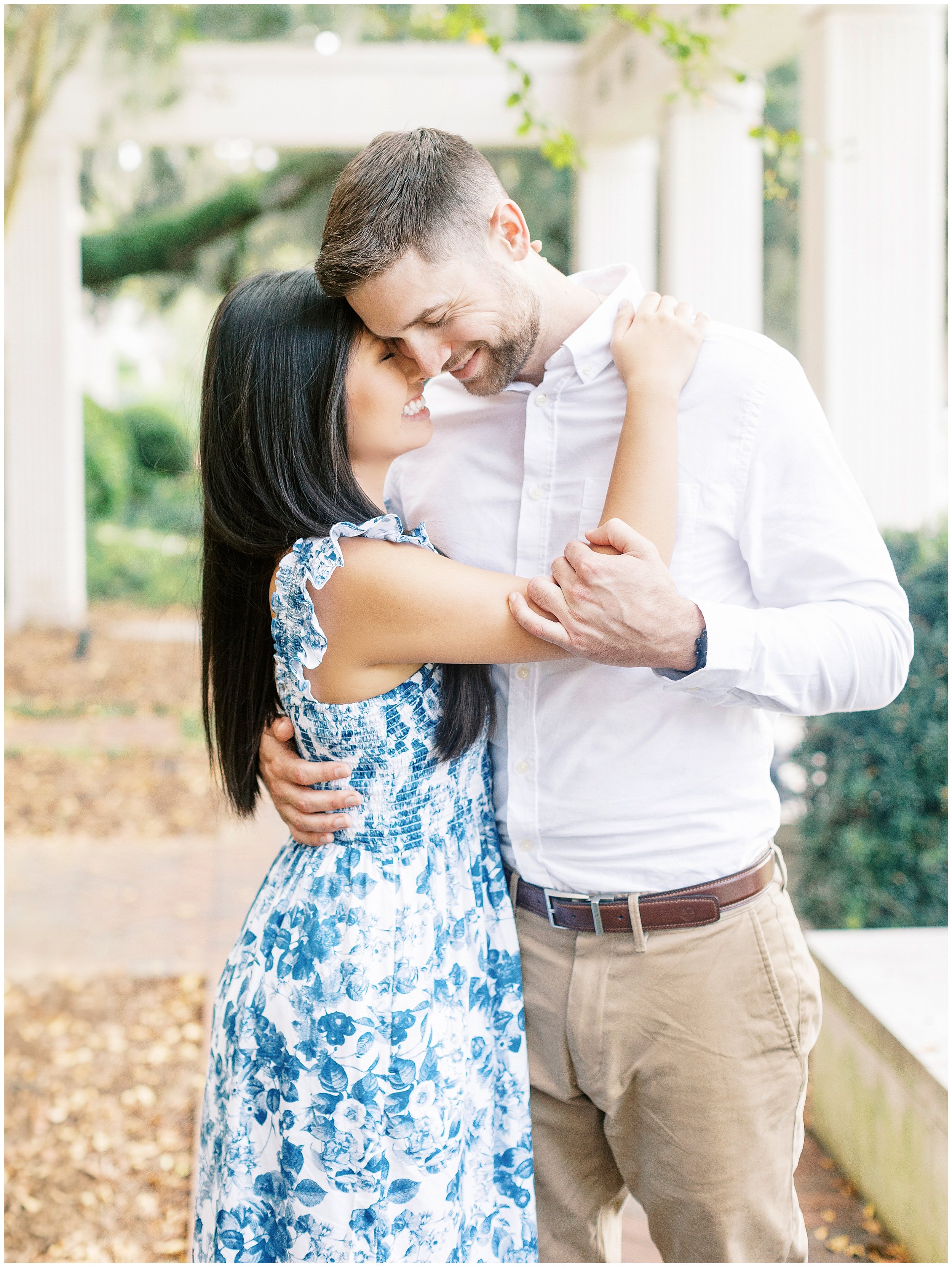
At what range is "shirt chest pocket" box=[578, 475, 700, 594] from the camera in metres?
1.70

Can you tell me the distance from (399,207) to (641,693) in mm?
806

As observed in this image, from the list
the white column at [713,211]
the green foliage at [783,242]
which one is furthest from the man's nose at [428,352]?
the green foliage at [783,242]

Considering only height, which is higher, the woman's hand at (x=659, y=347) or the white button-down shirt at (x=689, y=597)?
the woman's hand at (x=659, y=347)

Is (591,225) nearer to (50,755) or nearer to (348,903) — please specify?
(50,755)

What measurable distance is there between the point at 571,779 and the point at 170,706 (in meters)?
7.05

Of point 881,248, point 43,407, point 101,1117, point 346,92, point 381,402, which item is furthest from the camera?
point 43,407

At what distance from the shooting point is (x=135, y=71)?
9094 millimetres

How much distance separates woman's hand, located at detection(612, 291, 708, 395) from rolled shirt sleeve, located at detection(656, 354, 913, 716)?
0.13 meters

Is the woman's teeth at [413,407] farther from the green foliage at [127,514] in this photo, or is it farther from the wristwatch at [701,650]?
the green foliage at [127,514]

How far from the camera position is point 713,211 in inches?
271

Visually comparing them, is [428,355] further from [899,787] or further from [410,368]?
[899,787]

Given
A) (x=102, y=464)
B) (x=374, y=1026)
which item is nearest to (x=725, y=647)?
(x=374, y=1026)

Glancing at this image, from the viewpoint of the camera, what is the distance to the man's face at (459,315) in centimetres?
166

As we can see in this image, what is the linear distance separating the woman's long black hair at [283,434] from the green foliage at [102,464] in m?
13.3
